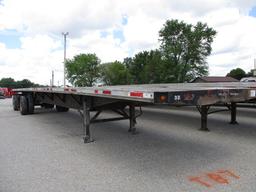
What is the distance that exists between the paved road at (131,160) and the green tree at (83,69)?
67974mm

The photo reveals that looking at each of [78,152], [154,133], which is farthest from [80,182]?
[154,133]

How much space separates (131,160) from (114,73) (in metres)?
68.5

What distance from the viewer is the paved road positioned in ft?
11.1

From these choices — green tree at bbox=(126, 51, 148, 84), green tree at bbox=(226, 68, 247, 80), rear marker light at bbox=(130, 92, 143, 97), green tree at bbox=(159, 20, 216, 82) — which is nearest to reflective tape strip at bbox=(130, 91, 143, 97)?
rear marker light at bbox=(130, 92, 143, 97)

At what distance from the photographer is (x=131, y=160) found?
14.5 ft

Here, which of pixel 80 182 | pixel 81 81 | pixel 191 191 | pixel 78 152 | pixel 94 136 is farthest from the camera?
pixel 81 81

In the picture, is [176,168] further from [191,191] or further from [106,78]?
[106,78]

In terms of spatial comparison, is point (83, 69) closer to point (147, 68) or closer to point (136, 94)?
point (147, 68)

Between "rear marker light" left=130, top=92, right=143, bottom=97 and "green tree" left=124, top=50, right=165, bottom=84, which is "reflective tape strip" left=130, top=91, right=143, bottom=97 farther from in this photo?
"green tree" left=124, top=50, right=165, bottom=84

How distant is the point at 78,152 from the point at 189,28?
154 feet

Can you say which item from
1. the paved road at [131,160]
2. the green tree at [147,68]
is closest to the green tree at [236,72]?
the green tree at [147,68]

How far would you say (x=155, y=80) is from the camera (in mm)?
51500

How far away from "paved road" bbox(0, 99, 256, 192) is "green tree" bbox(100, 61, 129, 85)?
61.9 metres

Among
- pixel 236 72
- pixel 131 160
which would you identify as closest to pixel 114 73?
pixel 236 72
